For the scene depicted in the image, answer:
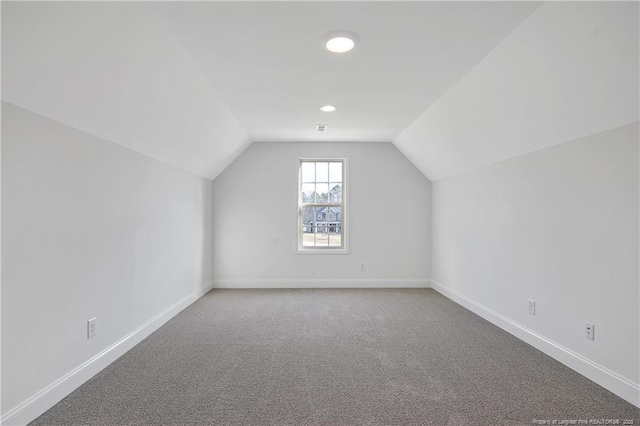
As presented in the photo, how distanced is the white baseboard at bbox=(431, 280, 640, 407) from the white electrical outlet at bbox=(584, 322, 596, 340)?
161 mm

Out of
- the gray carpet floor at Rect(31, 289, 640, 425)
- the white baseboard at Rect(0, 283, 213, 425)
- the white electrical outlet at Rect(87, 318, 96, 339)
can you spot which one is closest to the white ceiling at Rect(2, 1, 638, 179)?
the white electrical outlet at Rect(87, 318, 96, 339)

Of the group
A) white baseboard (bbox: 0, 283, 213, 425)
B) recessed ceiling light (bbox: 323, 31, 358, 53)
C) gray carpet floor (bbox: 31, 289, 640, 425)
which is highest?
recessed ceiling light (bbox: 323, 31, 358, 53)

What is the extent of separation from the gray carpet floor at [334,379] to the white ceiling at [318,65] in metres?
1.72

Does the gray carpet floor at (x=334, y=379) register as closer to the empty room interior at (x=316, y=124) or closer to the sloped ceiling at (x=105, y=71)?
the empty room interior at (x=316, y=124)

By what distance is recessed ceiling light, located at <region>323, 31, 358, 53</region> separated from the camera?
225 centimetres

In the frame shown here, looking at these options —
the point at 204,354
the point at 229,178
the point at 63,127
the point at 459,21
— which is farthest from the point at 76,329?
the point at 229,178

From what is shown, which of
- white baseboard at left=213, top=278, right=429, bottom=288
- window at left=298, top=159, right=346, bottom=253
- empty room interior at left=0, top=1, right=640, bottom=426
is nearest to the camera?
empty room interior at left=0, top=1, right=640, bottom=426

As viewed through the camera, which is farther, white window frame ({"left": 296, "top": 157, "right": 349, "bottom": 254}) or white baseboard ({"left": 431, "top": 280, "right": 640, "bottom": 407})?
white window frame ({"left": 296, "top": 157, "right": 349, "bottom": 254})

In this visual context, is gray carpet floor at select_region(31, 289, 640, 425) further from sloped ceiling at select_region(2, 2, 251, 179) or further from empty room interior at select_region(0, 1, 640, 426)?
sloped ceiling at select_region(2, 2, 251, 179)

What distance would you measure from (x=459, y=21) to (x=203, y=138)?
285cm

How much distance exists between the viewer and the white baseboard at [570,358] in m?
2.18

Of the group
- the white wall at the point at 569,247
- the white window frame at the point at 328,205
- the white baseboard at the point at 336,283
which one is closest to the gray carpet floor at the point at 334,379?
the white wall at the point at 569,247

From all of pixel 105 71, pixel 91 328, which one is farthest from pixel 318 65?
pixel 91 328

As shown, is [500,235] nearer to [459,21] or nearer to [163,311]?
[459,21]
